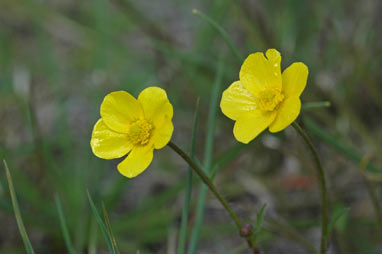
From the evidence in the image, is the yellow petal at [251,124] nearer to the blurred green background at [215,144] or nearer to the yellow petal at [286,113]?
the yellow petal at [286,113]

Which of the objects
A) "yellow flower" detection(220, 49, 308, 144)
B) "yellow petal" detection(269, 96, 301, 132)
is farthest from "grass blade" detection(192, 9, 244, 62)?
"yellow petal" detection(269, 96, 301, 132)

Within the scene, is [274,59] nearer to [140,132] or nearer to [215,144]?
[140,132]

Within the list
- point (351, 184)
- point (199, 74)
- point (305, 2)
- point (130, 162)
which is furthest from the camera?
point (305, 2)

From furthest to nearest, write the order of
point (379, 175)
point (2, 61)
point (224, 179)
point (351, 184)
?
point (2, 61) → point (224, 179) → point (351, 184) → point (379, 175)

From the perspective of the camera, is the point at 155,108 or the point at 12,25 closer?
the point at 155,108

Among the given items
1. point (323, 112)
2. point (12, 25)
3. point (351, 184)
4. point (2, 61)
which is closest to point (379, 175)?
point (351, 184)

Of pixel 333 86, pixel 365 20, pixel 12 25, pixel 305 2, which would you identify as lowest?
pixel 333 86

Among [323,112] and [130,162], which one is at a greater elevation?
[323,112]

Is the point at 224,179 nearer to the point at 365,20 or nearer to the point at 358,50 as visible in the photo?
the point at 358,50
